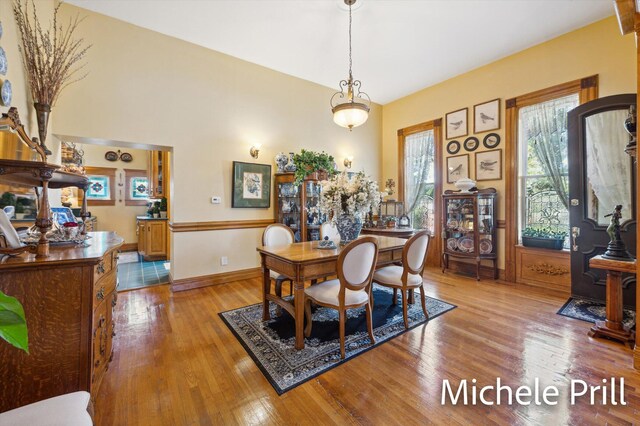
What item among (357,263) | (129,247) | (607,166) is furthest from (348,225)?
(129,247)

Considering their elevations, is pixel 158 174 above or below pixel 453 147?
below

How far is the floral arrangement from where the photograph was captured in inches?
106

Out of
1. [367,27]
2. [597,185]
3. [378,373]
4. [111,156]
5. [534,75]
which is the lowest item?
[378,373]

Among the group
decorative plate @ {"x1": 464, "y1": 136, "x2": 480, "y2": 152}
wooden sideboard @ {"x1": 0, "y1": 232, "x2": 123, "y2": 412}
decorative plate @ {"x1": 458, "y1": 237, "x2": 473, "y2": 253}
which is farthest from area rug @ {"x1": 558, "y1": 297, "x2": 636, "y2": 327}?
wooden sideboard @ {"x1": 0, "y1": 232, "x2": 123, "y2": 412}

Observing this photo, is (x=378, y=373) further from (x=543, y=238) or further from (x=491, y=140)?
(x=491, y=140)

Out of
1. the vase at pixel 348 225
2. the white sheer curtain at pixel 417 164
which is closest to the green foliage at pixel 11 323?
the vase at pixel 348 225

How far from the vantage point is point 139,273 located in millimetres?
4668

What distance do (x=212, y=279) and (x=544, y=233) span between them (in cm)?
491

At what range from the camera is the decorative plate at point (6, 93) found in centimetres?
189

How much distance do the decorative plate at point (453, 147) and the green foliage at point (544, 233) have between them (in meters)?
1.71

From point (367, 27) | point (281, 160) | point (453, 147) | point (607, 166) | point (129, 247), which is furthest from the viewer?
point (129, 247)

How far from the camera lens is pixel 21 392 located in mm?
1300

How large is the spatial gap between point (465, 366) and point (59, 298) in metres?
2.63

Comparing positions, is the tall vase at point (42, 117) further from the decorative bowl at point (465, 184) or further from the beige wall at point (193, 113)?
the decorative bowl at point (465, 184)
